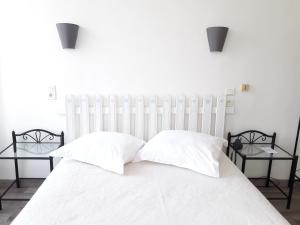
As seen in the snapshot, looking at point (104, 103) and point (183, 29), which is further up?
point (183, 29)

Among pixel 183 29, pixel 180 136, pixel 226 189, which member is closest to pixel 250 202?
pixel 226 189

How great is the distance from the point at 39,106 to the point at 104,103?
24.5 inches

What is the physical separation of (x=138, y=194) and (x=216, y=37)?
4.89 ft

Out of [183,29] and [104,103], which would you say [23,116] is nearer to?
[104,103]

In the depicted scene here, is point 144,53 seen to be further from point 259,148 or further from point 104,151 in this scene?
point 259,148

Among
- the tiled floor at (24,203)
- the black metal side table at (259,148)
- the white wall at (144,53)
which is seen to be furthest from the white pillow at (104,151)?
the black metal side table at (259,148)

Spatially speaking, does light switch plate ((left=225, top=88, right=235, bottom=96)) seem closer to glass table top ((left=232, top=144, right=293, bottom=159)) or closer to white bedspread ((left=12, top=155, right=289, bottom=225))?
glass table top ((left=232, top=144, right=293, bottom=159))

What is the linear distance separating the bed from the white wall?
0.65 ft

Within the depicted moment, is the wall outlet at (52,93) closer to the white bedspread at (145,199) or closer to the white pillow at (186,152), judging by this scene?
the white bedspread at (145,199)

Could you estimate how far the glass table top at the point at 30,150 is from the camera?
2.19m

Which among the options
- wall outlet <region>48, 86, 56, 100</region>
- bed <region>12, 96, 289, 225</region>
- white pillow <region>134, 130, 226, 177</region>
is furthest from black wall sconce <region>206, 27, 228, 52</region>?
wall outlet <region>48, 86, 56, 100</region>

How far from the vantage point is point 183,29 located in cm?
228

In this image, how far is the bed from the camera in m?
1.30

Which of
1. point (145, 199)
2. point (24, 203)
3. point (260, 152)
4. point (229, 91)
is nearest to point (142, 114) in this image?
point (229, 91)
